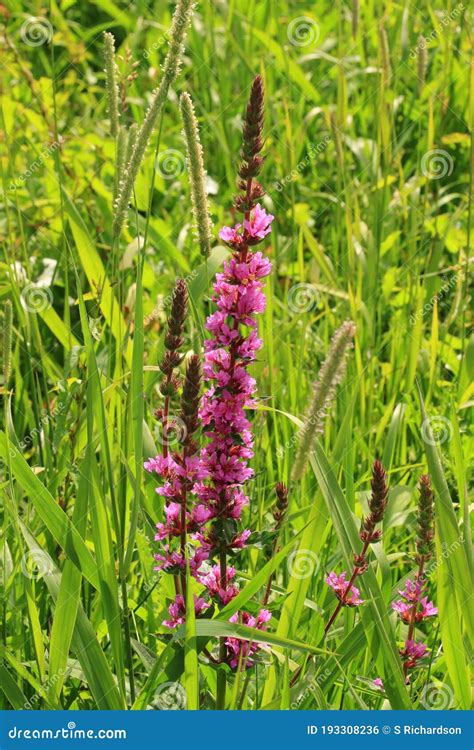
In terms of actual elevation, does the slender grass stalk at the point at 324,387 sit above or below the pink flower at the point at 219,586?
above

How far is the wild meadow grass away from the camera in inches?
60.2

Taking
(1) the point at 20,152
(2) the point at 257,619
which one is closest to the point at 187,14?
(2) the point at 257,619

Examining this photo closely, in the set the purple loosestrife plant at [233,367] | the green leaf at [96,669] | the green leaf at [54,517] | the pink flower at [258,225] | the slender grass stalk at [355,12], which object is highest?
the slender grass stalk at [355,12]

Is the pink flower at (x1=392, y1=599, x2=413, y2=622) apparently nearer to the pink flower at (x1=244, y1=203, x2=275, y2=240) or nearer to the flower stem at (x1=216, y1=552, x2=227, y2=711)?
the flower stem at (x1=216, y1=552, x2=227, y2=711)

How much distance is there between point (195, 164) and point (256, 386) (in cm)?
40

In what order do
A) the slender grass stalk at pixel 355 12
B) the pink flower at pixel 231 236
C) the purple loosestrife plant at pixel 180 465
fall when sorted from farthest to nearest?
the slender grass stalk at pixel 355 12, the pink flower at pixel 231 236, the purple loosestrife plant at pixel 180 465

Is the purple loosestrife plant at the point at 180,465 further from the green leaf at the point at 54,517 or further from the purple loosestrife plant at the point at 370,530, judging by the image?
the purple loosestrife plant at the point at 370,530

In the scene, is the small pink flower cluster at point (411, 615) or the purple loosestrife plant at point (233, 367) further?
the small pink flower cluster at point (411, 615)

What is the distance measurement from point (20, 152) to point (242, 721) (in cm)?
261

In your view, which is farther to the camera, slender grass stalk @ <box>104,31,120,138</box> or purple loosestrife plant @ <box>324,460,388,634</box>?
slender grass stalk @ <box>104,31,120,138</box>

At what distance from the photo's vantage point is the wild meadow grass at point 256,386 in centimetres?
153

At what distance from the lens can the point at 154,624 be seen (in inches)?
70.7

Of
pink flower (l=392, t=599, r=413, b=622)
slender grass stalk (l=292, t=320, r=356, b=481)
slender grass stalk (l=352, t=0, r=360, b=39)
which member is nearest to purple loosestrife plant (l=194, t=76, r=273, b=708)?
slender grass stalk (l=292, t=320, r=356, b=481)

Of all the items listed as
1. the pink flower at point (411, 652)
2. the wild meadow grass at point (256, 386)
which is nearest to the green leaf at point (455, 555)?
the wild meadow grass at point (256, 386)
